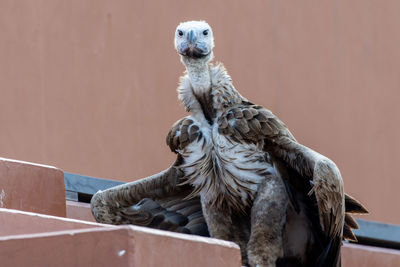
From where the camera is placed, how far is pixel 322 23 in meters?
9.01

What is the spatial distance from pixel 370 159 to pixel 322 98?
1.81 ft

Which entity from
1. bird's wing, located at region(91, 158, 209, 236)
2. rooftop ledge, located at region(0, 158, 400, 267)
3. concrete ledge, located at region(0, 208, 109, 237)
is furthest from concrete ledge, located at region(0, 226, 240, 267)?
bird's wing, located at region(91, 158, 209, 236)

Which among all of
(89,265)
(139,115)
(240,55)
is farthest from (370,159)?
(89,265)

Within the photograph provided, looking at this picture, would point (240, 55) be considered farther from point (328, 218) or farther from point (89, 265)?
point (89, 265)

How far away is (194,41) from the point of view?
7.01 metres

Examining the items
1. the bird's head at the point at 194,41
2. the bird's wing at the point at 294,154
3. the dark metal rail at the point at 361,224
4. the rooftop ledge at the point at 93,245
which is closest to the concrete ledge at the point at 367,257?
the dark metal rail at the point at 361,224

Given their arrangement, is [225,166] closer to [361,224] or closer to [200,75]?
[200,75]

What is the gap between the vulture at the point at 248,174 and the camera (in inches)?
275

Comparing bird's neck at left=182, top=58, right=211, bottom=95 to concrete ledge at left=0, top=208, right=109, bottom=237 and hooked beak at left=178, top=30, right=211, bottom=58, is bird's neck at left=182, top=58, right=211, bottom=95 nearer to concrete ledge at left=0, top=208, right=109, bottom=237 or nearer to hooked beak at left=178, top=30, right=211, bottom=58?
hooked beak at left=178, top=30, right=211, bottom=58

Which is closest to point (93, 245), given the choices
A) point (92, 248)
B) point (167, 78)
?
point (92, 248)

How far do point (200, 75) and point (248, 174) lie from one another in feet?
2.03

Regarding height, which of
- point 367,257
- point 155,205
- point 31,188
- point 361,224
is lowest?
point 367,257

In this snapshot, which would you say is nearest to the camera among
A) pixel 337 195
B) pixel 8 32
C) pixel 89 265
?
pixel 89 265

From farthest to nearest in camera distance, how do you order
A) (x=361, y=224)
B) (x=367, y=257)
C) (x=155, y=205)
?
1. (x=361, y=224)
2. (x=367, y=257)
3. (x=155, y=205)
